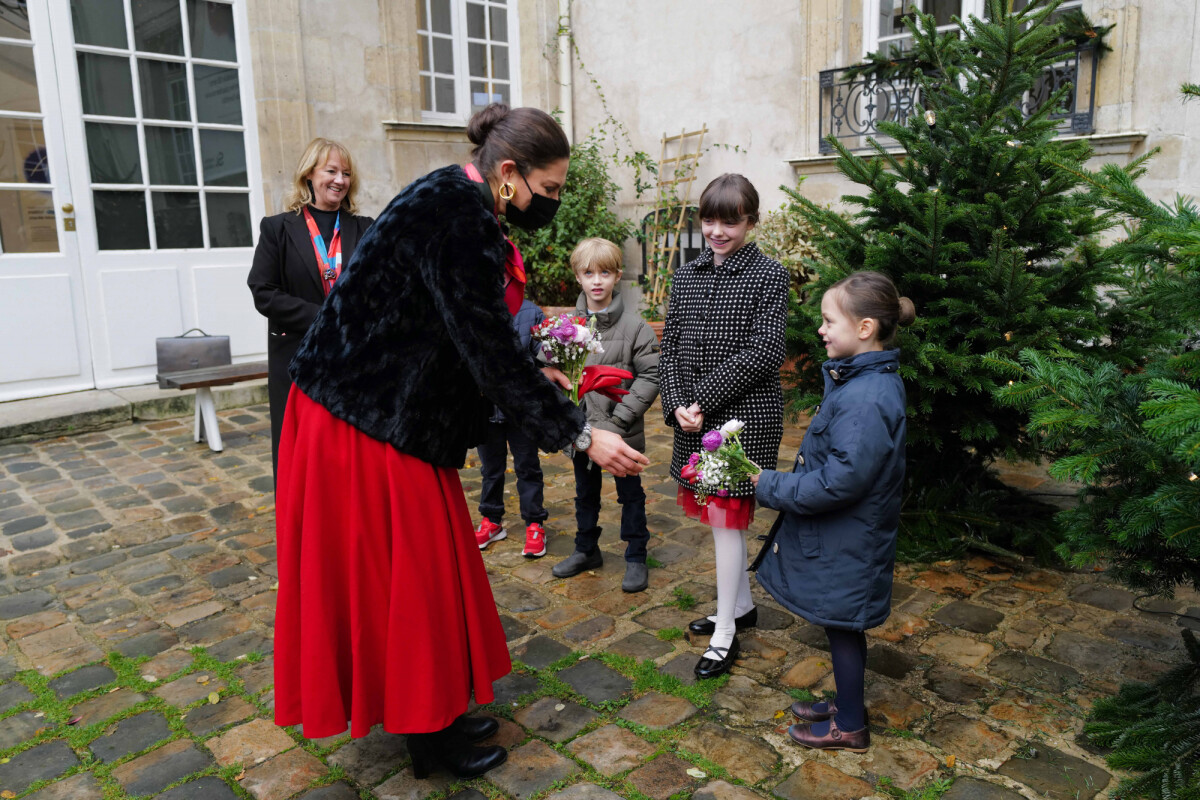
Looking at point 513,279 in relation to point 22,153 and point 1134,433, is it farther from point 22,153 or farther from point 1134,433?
point 22,153

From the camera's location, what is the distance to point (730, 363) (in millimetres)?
3264

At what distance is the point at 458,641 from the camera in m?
2.57

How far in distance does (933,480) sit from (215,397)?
20.9ft

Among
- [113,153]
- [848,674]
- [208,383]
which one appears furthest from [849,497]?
A: [113,153]

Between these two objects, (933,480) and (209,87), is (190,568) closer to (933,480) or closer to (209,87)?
(933,480)

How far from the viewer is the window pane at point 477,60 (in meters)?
10.5

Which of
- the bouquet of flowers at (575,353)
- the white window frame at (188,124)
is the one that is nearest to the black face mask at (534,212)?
the bouquet of flowers at (575,353)

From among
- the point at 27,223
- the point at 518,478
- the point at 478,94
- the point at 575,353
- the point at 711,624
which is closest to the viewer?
the point at 575,353

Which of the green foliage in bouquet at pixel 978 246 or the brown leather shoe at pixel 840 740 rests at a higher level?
the green foliage in bouquet at pixel 978 246

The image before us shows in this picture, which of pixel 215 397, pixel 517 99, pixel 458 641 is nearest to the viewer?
pixel 458 641

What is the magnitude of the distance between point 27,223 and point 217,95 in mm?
2066

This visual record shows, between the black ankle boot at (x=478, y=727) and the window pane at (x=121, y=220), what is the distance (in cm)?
678

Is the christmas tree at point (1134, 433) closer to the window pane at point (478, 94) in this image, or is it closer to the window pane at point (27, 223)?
the window pane at point (27, 223)

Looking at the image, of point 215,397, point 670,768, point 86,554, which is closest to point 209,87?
point 215,397
